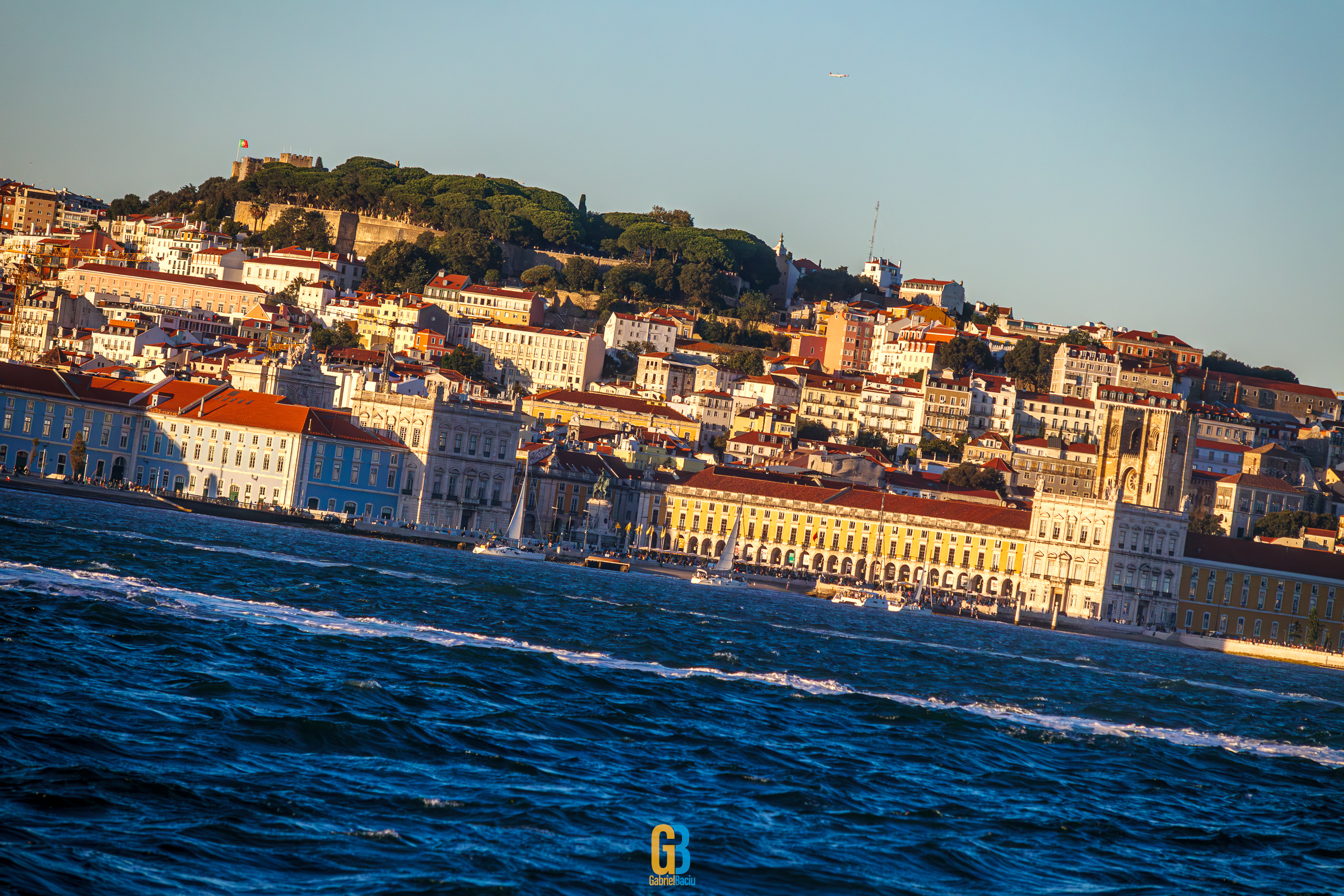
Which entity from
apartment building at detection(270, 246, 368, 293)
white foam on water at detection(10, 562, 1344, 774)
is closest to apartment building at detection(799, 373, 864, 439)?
apartment building at detection(270, 246, 368, 293)

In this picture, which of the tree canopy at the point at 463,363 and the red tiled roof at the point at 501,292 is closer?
the tree canopy at the point at 463,363

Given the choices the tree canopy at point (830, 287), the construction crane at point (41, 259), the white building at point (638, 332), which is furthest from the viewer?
the tree canopy at point (830, 287)

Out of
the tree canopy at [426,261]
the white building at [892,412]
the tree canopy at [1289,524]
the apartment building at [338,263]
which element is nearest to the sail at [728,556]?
the white building at [892,412]

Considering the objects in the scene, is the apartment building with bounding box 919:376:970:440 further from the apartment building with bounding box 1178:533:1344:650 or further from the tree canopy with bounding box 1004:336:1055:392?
the apartment building with bounding box 1178:533:1344:650

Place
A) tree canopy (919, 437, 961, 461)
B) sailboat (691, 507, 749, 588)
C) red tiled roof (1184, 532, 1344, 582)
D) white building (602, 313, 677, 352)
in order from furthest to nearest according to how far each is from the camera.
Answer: white building (602, 313, 677, 352) → tree canopy (919, 437, 961, 461) → red tiled roof (1184, 532, 1344, 582) → sailboat (691, 507, 749, 588)

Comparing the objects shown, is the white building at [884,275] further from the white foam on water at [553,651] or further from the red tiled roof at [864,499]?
the white foam on water at [553,651]

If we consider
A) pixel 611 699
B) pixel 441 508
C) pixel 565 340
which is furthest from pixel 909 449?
pixel 611 699

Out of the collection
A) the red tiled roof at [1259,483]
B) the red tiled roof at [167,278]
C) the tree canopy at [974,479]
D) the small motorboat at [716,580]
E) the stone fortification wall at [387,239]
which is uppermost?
the stone fortification wall at [387,239]

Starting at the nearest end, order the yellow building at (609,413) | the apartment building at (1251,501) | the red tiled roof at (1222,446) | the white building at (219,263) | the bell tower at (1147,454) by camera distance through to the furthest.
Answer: the bell tower at (1147,454) < the apartment building at (1251,501) < the yellow building at (609,413) < the red tiled roof at (1222,446) < the white building at (219,263)
